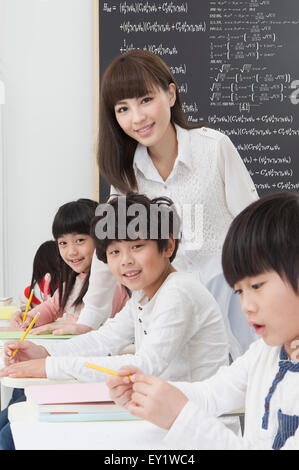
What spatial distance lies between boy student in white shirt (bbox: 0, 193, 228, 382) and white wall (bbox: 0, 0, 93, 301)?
2.03 meters

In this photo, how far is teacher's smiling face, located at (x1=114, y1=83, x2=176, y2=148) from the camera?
1.75m

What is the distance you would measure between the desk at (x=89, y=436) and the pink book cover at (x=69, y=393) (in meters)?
0.07

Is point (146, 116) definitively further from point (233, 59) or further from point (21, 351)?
point (233, 59)

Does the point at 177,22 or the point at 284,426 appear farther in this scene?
the point at 177,22

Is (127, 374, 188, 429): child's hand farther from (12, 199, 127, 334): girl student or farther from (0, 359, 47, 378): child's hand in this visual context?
(12, 199, 127, 334): girl student

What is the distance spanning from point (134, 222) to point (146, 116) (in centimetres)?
39

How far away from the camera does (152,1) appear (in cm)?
355

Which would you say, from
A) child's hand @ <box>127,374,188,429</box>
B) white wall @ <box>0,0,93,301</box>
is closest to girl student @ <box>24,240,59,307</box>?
white wall @ <box>0,0,93,301</box>

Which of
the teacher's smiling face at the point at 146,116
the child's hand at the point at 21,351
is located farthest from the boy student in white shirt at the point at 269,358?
the teacher's smiling face at the point at 146,116

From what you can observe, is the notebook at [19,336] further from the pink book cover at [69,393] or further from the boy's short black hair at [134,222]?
the pink book cover at [69,393]

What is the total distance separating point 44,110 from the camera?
11.9 feet
